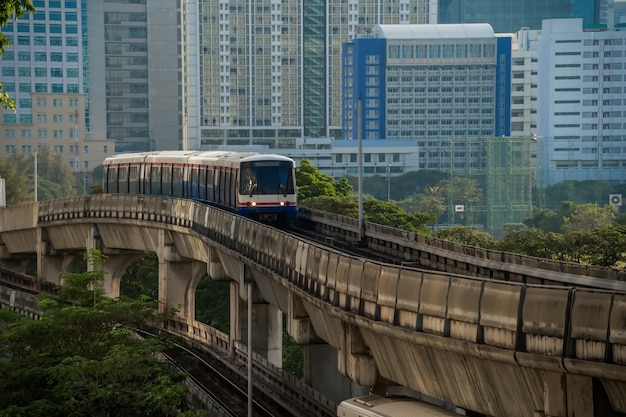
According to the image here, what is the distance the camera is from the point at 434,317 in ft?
102

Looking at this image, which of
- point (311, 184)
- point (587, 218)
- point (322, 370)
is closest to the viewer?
point (322, 370)

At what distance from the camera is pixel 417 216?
11888cm

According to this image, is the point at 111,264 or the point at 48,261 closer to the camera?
the point at 111,264

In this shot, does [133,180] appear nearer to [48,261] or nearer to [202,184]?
[202,184]

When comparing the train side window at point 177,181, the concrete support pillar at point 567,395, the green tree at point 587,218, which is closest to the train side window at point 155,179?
the train side window at point 177,181

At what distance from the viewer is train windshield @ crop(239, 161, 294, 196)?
6619 cm

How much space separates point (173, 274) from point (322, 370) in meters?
26.0

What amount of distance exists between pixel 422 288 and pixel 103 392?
13897mm

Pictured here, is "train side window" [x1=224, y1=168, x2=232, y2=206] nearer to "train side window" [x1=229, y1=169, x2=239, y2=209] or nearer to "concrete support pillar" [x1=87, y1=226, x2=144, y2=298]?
"train side window" [x1=229, y1=169, x2=239, y2=209]

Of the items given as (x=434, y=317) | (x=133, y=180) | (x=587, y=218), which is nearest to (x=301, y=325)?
(x=434, y=317)

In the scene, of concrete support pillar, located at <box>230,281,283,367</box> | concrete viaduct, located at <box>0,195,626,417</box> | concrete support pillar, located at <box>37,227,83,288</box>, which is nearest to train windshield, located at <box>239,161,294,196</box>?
concrete viaduct, located at <box>0,195,626,417</box>

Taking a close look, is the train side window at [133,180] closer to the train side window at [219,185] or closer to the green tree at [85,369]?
the train side window at [219,185]

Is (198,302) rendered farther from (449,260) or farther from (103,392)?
(103,392)

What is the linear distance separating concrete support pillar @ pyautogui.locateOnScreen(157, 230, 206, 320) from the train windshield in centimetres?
1108
